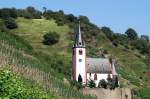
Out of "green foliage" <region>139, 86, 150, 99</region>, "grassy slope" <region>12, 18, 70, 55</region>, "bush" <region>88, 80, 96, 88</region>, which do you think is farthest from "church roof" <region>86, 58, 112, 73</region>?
"grassy slope" <region>12, 18, 70, 55</region>

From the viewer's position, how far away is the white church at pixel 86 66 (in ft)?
336

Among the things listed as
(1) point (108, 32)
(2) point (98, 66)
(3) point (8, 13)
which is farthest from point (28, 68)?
(1) point (108, 32)

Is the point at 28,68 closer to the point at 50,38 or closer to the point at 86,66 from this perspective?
the point at 86,66

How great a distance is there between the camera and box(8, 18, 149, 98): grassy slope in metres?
122

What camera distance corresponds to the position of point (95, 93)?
288ft

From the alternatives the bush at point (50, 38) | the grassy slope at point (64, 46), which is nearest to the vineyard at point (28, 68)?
the grassy slope at point (64, 46)

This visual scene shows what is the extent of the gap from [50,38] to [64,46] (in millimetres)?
2810

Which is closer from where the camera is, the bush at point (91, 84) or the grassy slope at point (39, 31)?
the bush at point (91, 84)

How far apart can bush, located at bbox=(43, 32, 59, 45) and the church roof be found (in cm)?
2018

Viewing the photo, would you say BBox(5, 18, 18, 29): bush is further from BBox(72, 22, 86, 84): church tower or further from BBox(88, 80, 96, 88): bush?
BBox(88, 80, 96, 88): bush

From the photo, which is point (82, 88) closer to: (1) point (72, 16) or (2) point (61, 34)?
(2) point (61, 34)

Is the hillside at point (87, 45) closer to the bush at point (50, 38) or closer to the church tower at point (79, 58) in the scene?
the bush at point (50, 38)

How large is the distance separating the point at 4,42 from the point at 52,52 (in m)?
56.0

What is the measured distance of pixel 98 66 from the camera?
10562cm
